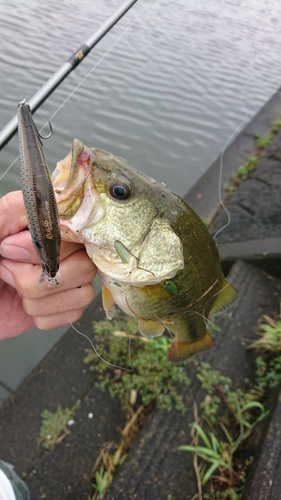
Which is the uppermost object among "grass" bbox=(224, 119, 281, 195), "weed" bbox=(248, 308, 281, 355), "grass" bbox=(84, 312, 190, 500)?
"grass" bbox=(224, 119, 281, 195)

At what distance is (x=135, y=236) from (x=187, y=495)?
189 cm

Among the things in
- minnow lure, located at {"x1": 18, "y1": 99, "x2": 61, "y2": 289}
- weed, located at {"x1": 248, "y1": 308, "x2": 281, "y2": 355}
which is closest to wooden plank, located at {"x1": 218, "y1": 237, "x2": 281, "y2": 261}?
weed, located at {"x1": 248, "y1": 308, "x2": 281, "y2": 355}

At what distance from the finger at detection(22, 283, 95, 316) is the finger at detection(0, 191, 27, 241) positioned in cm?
32

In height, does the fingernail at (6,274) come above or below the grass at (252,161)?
below

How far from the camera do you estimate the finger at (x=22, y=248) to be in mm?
1416

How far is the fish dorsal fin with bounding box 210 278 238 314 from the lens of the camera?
78.0 inches

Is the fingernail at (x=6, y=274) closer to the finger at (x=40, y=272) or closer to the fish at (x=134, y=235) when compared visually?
the finger at (x=40, y=272)

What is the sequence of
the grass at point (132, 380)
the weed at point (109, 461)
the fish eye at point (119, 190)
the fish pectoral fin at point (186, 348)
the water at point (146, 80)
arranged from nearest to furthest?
the fish eye at point (119, 190), the fish pectoral fin at point (186, 348), the weed at point (109, 461), the grass at point (132, 380), the water at point (146, 80)

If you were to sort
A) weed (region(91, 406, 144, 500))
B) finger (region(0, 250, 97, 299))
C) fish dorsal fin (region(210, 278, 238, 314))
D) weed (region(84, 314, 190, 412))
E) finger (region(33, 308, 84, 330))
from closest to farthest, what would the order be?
finger (region(0, 250, 97, 299)), finger (region(33, 308, 84, 330)), fish dorsal fin (region(210, 278, 238, 314)), weed (region(91, 406, 144, 500)), weed (region(84, 314, 190, 412))

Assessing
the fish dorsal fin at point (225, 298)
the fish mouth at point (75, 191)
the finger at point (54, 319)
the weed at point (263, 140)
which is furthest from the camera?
the weed at point (263, 140)

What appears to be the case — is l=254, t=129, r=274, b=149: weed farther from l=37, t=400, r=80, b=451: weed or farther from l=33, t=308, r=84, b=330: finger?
l=33, t=308, r=84, b=330: finger

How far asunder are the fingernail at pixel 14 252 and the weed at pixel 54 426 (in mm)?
1663

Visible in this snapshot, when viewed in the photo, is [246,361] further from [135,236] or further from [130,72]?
[130,72]

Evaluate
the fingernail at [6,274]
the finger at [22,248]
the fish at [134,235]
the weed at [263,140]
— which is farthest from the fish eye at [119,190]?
the weed at [263,140]
